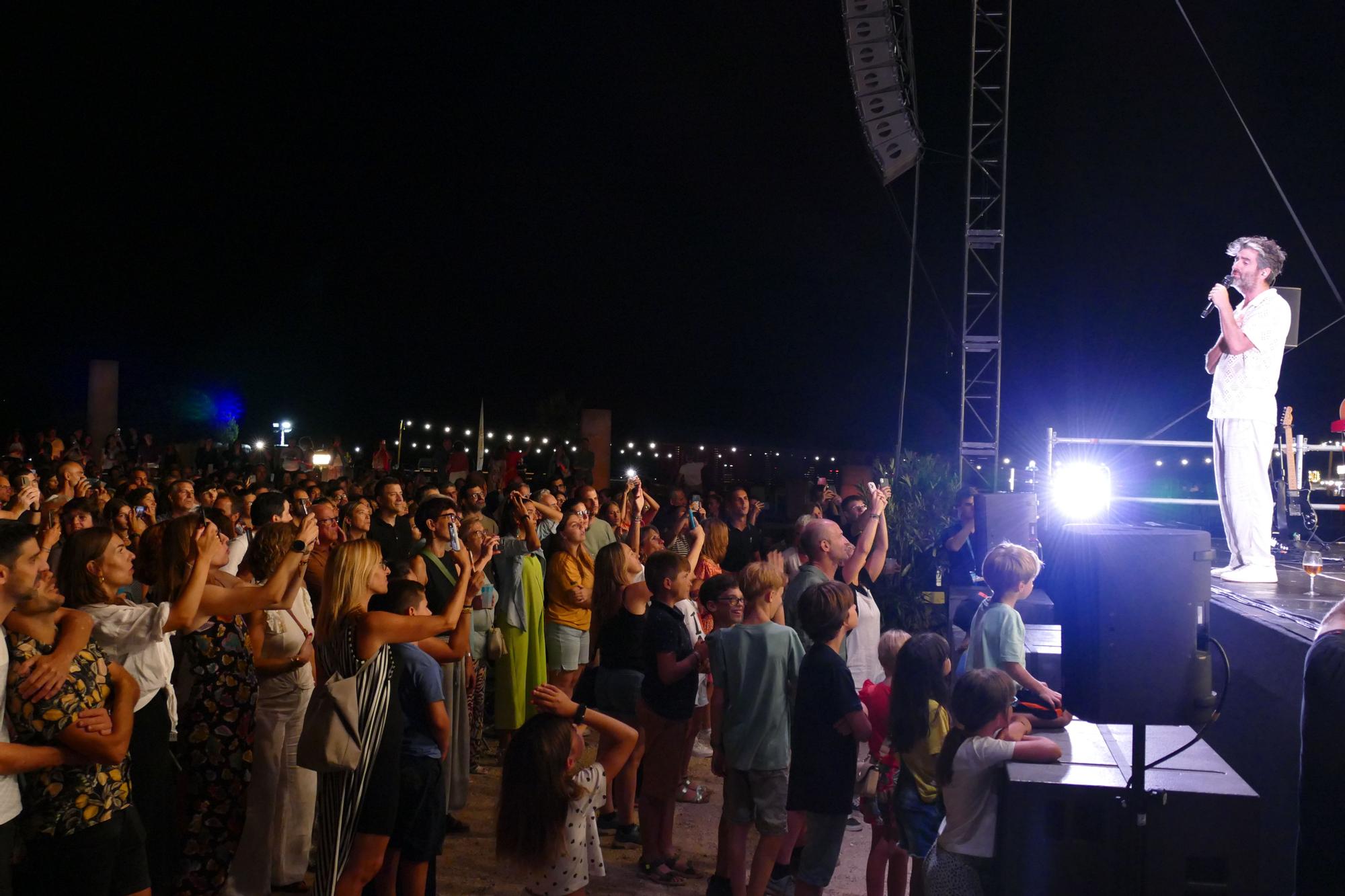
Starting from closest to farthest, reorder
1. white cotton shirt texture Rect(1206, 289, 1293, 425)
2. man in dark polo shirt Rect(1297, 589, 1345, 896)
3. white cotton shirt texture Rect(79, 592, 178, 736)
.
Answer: man in dark polo shirt Rect(1297, 589, 1345, 896), white cotton shirt texture Rect(79, 592, 178, 736), white cotton shirt texture Rect(1206, 289, 1293, 425)

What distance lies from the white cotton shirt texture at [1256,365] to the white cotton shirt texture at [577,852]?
444 cm

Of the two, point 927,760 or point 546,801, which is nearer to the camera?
point 546,801

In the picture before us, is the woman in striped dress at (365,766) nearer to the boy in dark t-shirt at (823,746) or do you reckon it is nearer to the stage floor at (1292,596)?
the boy in dark t-shirt at (823,746)

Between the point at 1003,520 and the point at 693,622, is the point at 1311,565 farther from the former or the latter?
the point at 693,622

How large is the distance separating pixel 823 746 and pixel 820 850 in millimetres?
422

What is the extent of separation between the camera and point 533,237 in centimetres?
2691

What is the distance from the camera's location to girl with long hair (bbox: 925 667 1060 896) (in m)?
3.34

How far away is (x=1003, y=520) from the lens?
303 inches

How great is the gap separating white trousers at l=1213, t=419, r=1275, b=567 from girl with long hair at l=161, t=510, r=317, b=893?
5.30 m

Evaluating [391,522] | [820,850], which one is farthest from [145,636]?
[391,522]

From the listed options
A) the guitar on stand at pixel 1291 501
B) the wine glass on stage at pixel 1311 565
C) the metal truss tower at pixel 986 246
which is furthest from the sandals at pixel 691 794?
the metal truss tower at pixel 986 246

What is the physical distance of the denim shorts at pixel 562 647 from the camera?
248 inches

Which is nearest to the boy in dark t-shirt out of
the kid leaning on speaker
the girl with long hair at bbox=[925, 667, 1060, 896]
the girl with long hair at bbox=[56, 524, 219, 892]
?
the girl with long hair at bbox=[925, 667, 1060, 896]

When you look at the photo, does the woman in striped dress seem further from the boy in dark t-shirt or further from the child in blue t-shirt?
the boy in dark t-shirt
